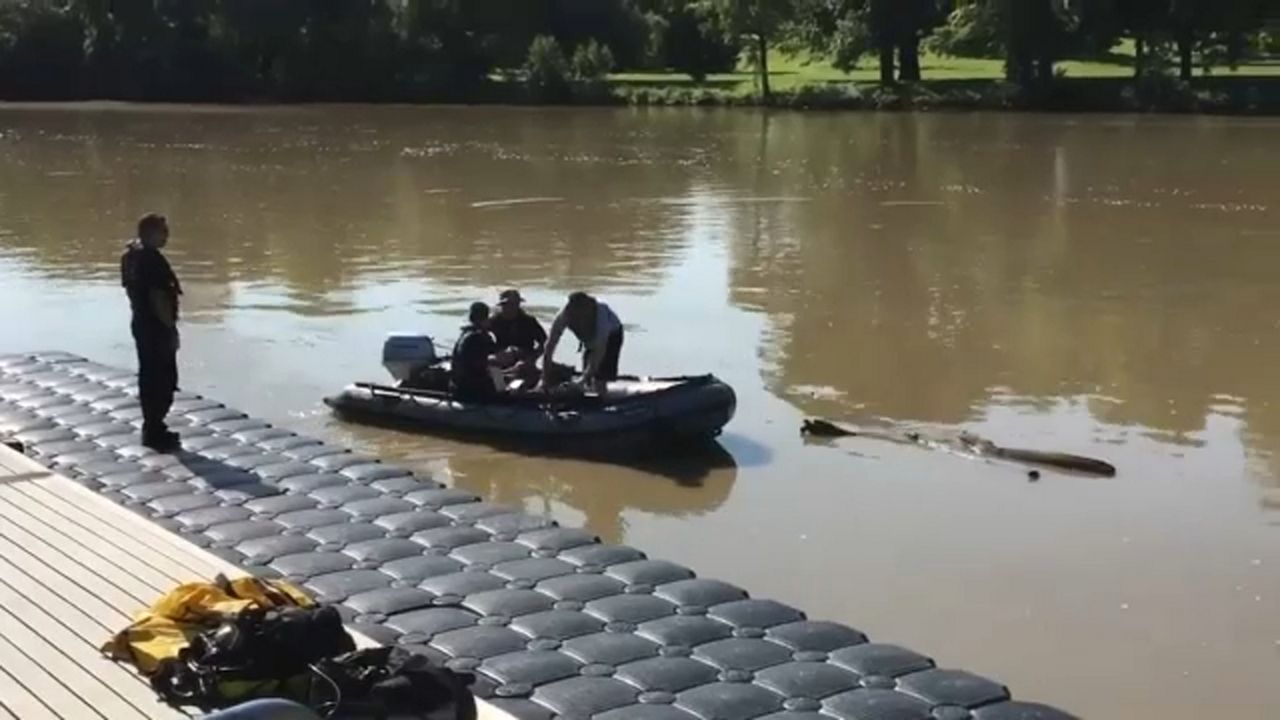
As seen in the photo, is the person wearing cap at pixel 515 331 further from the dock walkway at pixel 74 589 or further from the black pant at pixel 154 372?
the dock walkway at pixel 74 589

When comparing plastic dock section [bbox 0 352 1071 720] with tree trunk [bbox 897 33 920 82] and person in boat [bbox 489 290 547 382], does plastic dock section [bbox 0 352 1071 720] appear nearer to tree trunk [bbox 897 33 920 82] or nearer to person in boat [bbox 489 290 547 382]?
person in boat [bbox 489 290 547 382]

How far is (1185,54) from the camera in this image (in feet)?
165

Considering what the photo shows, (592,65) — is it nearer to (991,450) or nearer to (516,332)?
(516,332)

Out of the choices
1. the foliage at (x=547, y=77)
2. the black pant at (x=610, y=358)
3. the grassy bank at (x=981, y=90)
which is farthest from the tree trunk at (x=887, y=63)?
the black pant at (x=610, y=358)

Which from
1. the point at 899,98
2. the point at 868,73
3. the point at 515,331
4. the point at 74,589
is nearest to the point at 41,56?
the point at 868,73

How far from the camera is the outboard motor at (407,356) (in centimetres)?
1296

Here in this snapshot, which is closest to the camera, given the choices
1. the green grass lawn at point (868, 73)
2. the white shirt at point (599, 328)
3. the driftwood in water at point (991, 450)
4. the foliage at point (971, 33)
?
the driftwood in water at point (991, 450)

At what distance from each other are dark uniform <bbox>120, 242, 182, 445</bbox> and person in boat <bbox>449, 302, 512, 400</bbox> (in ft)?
8.06

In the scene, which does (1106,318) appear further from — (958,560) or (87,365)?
(87,365)

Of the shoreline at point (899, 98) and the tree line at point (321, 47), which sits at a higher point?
the tree line at point (321, 47)

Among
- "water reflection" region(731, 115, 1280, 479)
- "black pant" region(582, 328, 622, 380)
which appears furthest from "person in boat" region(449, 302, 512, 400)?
"water reflection" region(731, 115, 1280, 479)

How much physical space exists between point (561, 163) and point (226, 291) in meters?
16.9

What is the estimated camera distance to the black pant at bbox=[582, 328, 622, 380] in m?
12.2

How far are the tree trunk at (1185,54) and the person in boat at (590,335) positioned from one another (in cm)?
4092
